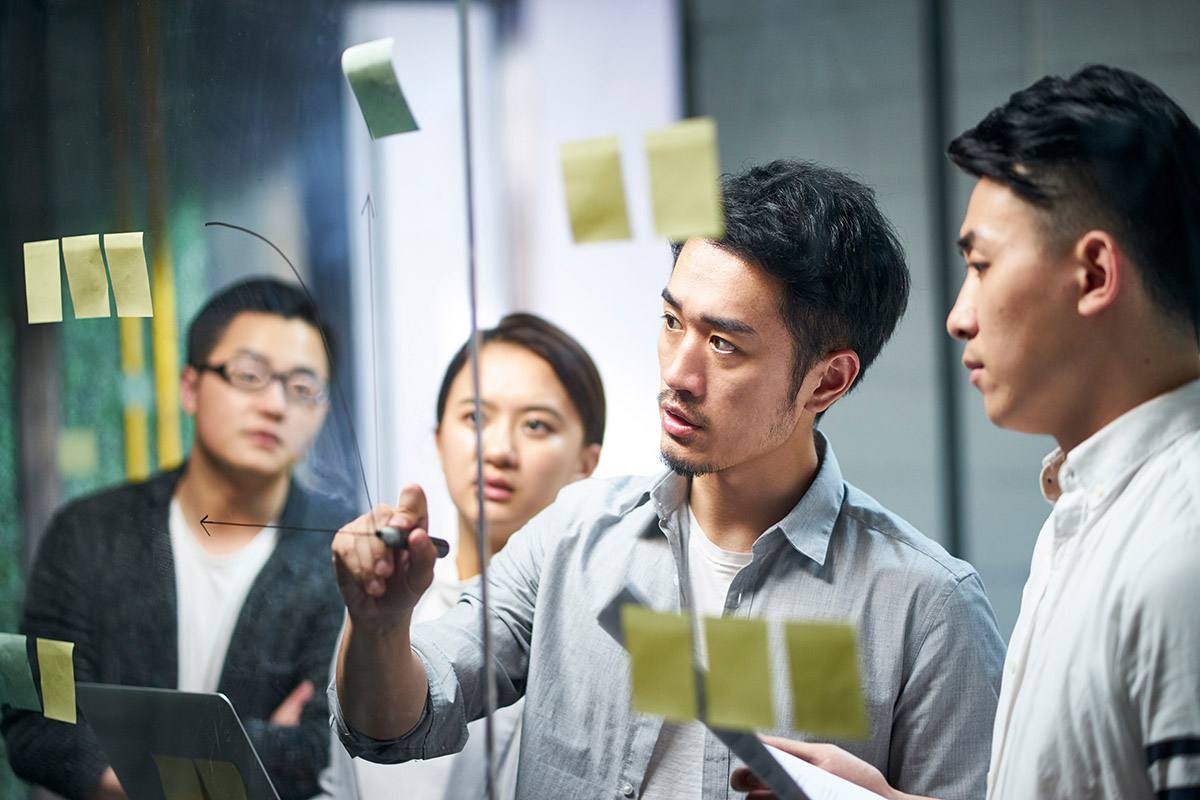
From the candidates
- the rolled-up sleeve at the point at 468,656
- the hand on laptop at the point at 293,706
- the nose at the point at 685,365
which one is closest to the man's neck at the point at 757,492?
the nose at the point at 685,365

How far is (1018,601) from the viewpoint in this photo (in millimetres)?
1224

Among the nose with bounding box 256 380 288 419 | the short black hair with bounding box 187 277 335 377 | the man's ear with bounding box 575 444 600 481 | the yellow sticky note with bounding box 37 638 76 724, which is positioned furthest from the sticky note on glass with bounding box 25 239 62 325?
the man's ear with bounding box 575 444 600 481

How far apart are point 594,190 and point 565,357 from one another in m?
0.54

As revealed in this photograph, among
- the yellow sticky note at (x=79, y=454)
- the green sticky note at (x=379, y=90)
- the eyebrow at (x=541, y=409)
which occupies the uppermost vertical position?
the green sticky note at (x=379, y=90)

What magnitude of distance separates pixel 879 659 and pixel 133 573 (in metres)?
0.90

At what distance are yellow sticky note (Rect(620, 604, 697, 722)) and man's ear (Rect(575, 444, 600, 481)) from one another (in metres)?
0.54

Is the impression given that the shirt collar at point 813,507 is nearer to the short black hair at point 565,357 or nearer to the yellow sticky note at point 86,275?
the short black hair at point 565,357

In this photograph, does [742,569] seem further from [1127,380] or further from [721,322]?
[1127,380]

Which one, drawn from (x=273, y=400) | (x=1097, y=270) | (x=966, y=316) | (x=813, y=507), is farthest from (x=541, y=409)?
(x=1097, y=270)

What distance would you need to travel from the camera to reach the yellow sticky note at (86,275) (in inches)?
50.0

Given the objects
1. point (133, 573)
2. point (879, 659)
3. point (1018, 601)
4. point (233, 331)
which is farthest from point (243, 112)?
point (1018, 601)

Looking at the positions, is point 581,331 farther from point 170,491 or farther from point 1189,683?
point 1189,683

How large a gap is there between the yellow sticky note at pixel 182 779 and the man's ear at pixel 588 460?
0.57 m

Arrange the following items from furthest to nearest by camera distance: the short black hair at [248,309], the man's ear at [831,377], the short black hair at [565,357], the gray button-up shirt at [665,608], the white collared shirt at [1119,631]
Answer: the short black hair at [565,357]
the short black hair at [248,309]
the man's ear at [831,377]
the gray button-up shirt at [665,608]
the white collared shirt at [1119,631]
